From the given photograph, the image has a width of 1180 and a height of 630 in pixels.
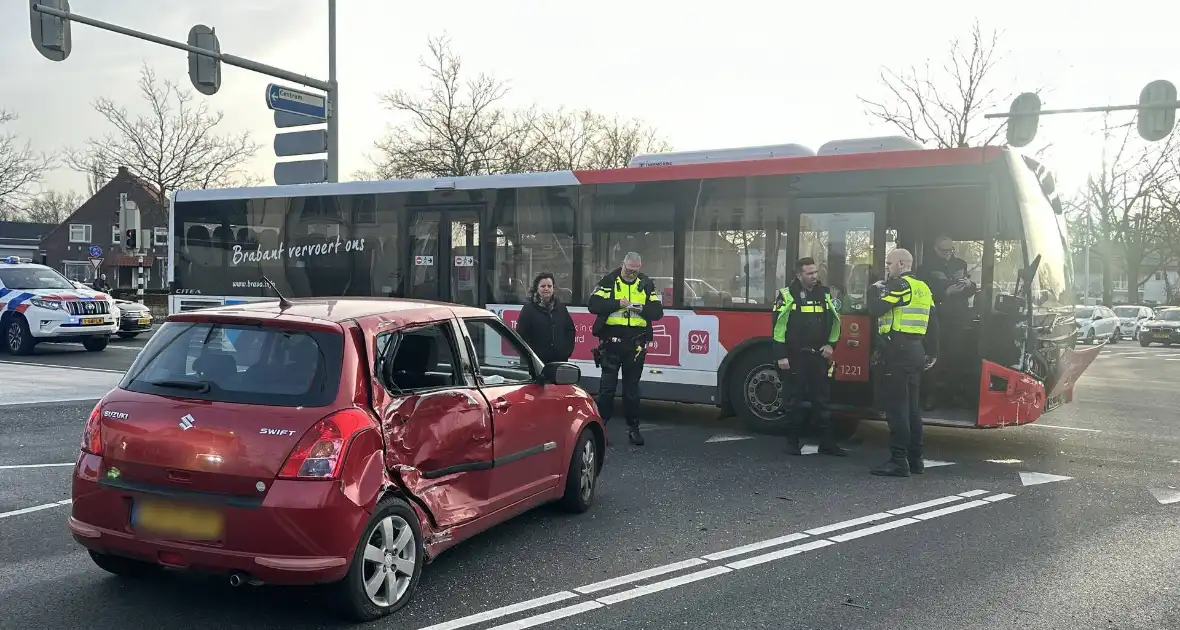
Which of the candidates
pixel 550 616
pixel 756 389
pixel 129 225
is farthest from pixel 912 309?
pixel 129 225

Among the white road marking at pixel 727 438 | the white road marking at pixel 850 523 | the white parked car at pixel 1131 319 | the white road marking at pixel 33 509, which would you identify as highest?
the white road marking at pixel 33 509

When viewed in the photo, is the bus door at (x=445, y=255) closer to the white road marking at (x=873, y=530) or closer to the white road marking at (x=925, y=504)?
the white road marking at (x=925, y=504)

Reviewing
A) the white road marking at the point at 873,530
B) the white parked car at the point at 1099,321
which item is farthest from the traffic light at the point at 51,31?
the white parked car at the point at 1099,321

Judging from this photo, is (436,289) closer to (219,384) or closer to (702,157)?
(702,157)

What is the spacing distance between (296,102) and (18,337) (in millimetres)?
7095

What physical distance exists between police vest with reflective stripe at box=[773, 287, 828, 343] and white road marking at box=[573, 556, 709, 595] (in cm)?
360

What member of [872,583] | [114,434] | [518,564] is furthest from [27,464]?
[872,583]

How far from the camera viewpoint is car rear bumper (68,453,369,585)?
13.0 feet

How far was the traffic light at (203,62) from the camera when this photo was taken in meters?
15.4

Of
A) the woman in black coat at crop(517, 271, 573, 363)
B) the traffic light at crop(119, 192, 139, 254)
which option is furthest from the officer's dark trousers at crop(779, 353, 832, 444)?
the traffic light at crop(119, 192, 139, 254)

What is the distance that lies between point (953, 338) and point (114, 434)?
721 cm

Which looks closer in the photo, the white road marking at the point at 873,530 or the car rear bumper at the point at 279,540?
the car rear bumper at the point at 279,540

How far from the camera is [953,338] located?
8.86 meters

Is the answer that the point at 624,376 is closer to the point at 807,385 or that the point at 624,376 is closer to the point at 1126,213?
the point at 807,385
